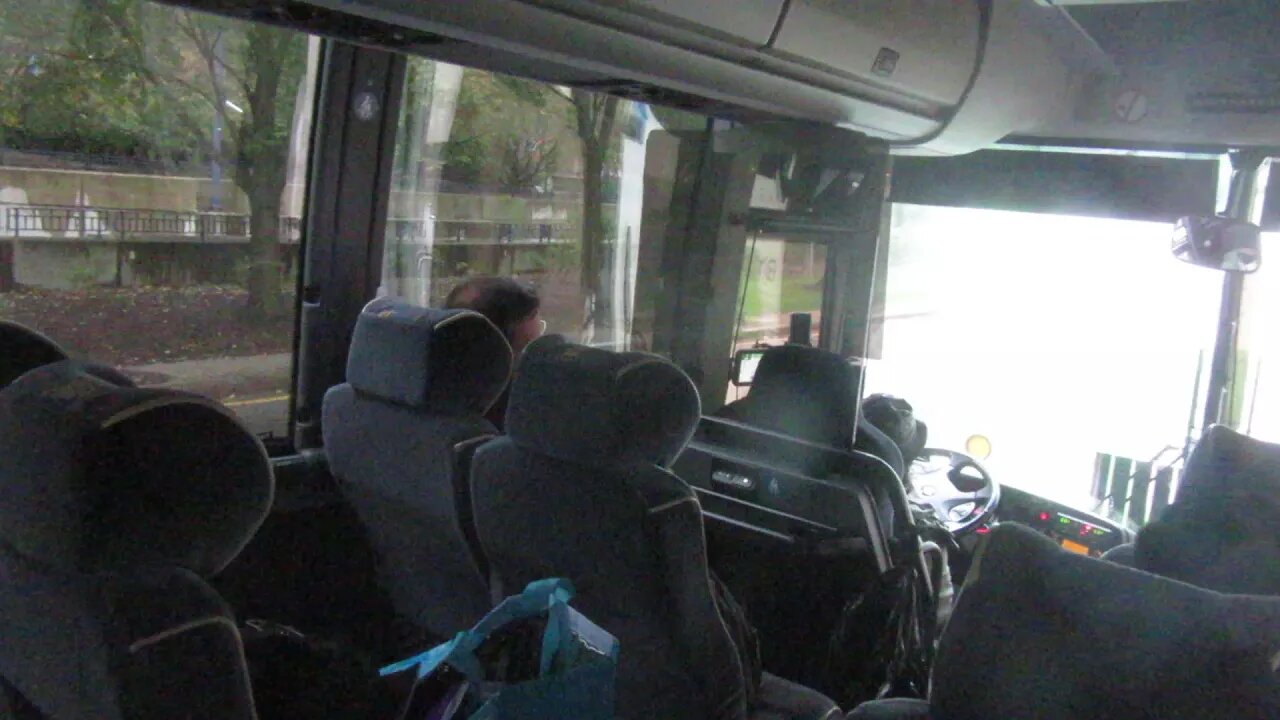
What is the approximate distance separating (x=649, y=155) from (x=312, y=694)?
260 centimetres

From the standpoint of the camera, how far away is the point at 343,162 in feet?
11.6

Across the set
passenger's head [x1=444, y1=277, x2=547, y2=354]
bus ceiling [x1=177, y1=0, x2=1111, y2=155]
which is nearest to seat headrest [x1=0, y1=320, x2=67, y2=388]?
bus ceiling [x1=177, y1=0, x2=1111, y2=155]

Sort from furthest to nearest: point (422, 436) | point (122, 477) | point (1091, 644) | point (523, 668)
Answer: point (422, 436), point (523, 668), point (1091, 644), point (122, 477)

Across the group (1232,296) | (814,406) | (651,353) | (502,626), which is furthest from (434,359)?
(1232,296)

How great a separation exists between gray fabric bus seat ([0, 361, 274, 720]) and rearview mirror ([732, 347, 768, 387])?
9.53 feet

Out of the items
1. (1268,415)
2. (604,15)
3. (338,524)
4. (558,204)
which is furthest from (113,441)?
(1268,415)

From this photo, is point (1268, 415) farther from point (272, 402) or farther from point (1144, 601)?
point (272, 402)

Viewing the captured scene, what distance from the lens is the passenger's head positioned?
148 inches

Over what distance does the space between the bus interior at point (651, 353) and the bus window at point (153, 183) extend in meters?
0.01

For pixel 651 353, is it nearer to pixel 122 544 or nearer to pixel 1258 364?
pixel 122 544

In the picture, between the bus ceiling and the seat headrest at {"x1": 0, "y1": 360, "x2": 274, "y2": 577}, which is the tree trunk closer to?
the bus ceiling

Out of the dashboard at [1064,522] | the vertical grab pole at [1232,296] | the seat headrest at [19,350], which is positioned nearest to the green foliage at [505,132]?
the seat headrest at [19,350]

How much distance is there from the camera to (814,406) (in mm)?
3627

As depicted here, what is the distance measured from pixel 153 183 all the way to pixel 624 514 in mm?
1834
